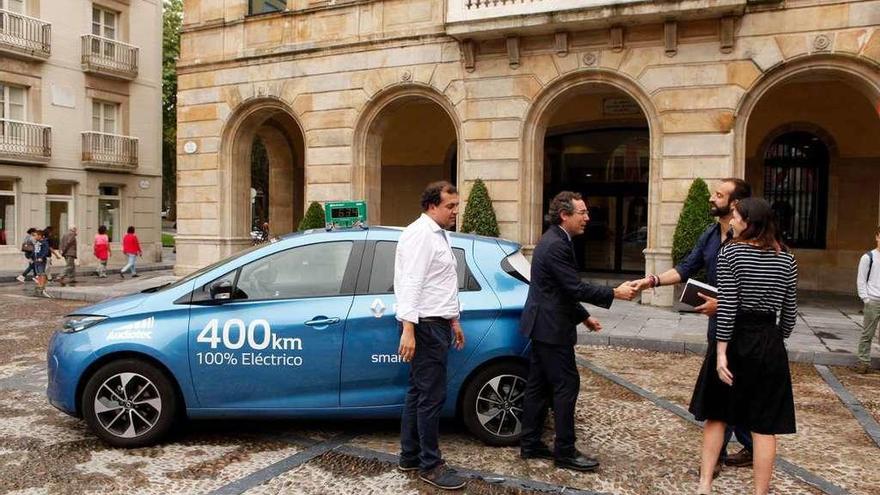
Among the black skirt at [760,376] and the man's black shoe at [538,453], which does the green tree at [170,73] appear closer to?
the man's black shoe at [538,453]

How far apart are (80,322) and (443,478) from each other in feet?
10.1

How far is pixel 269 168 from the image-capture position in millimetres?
22453

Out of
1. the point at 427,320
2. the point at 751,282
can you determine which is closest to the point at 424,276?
the point at 427,320

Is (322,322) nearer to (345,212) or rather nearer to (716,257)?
(716,257)

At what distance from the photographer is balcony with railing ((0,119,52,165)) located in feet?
72.8

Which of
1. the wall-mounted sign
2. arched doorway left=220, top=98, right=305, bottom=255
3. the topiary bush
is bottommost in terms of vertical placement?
the topiary bush

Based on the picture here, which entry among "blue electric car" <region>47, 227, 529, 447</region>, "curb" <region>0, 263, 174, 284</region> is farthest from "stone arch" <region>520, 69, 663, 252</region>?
"curb" <region>0, 263, 174, 284</region>

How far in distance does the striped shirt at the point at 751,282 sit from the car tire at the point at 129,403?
12.9 feet

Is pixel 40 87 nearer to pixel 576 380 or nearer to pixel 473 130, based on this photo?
pixel 473 130

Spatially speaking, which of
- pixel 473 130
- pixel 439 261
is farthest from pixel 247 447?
pixel 473 130

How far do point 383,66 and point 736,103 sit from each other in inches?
304

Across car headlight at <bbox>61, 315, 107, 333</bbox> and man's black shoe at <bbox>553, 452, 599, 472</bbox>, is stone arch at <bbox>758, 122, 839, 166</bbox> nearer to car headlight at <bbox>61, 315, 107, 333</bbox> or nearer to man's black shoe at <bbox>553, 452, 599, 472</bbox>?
man's black shoe at <bbox>553, 452, 599, 472</bbox>

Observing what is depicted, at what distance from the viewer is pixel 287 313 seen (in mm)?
5039

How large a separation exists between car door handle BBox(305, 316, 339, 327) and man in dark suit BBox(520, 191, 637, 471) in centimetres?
141
